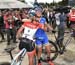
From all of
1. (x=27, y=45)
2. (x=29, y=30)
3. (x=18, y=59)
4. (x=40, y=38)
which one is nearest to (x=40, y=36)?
(x=40, y=38)

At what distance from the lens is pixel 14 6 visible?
79.7ft

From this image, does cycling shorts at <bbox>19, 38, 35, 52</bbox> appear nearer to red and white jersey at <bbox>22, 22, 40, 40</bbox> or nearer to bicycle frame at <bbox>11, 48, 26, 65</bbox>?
bicycle frame at <bbox>11, 48, 26, 65</bbox>

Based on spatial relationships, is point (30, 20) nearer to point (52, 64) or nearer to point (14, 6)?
point (52, 64)

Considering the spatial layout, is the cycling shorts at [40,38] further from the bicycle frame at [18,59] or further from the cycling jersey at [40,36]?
the bicycle frame at [18,59]

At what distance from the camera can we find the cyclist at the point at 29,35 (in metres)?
8.04

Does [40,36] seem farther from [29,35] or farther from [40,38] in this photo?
[29,35]

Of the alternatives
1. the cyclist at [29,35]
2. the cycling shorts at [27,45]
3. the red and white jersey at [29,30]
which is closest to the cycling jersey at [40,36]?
the cyclist at [29,35]

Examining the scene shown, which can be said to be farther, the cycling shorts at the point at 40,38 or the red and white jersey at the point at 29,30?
the cycling shorts at the point at 40,38

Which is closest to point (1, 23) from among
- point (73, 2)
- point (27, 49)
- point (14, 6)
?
point (14, 6)

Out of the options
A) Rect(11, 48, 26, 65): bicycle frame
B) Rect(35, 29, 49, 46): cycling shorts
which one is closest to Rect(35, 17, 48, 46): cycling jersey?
Rect(35, 29, 49, 46): cycling shorts

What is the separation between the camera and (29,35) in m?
8.33

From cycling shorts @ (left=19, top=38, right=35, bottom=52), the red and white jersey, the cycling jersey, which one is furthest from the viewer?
the cycling jersey

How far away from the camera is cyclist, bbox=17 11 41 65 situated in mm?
8039

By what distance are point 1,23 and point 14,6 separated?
544 centimetres
